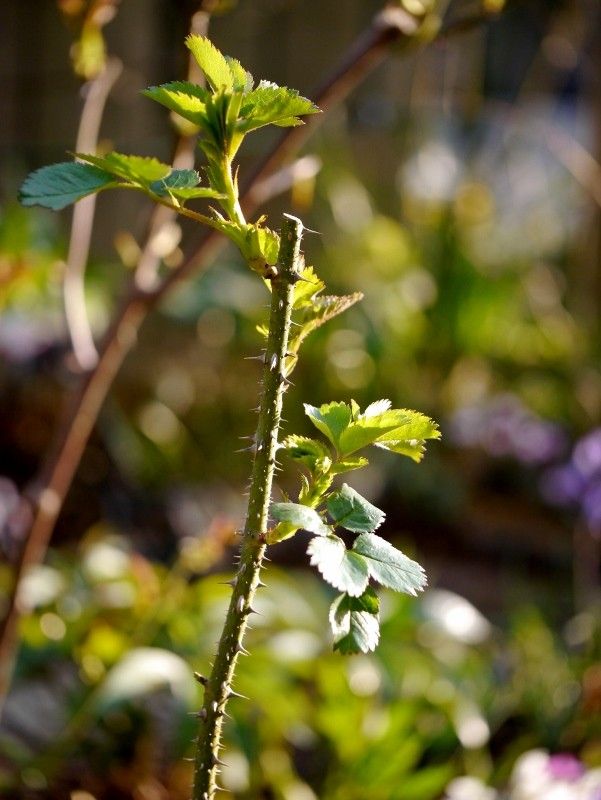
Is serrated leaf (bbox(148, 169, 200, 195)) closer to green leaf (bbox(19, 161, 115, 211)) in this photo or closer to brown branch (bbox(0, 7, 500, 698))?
green leaf (bbox(19, 161, 115, 211))

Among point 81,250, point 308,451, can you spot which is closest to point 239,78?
point 308,451

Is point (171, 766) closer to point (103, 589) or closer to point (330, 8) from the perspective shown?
point (103, 589)

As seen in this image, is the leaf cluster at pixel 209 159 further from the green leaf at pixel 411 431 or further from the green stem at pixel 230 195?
the green leaf at pixel 411 431

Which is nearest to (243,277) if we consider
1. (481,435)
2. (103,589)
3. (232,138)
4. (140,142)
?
(481,435)

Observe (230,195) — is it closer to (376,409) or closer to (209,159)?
(209,159)

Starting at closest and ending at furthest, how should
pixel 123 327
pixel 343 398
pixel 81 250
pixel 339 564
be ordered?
1. pixel 339 564
2. pixel 123 327
3. pixel 81 250
4. pixel 343 398

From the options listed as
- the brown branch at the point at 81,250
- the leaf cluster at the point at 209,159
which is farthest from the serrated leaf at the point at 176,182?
the brown branch at the point at 81,250

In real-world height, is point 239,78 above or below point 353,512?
above

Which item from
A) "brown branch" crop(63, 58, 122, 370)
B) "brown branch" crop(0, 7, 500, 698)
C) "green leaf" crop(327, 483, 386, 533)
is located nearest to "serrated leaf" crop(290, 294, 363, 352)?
"green leaf" crop(327, 483, 386, 533)
